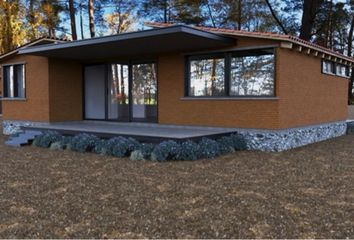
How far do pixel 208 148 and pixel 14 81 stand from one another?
33.1 ft

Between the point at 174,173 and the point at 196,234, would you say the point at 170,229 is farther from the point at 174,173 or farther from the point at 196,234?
the point at 174,173

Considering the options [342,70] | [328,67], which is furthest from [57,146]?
[342,70]

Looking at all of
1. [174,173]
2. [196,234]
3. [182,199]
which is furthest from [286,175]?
[196,234]

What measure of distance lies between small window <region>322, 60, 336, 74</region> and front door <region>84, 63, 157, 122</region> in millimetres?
5941

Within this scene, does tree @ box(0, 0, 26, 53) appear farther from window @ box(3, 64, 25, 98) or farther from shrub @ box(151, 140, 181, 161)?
shrub @ box(151, 140, 181, 161)

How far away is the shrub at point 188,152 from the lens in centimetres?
922

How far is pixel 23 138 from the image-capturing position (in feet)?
41.1

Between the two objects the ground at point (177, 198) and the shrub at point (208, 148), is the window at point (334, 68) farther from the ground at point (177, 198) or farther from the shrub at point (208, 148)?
the shrub at point (208, 148)

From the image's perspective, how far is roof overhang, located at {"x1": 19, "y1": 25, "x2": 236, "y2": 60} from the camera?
10.1 meters

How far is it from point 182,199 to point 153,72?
851 cm

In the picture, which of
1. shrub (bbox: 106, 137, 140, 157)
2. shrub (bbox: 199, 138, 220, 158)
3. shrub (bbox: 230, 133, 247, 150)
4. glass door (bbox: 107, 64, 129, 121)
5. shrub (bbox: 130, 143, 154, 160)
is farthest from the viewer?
glass door (bbox: 107, 64, 129, 121)

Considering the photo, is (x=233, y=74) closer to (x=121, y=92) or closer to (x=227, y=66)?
(x=227, y=66)

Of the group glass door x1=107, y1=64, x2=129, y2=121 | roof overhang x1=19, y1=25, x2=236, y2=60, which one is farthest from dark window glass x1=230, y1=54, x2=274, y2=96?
glass door x1=107, y1=64, x2=129, y2=121

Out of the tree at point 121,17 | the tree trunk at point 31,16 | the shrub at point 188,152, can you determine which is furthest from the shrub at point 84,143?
the tree at point 121,17
